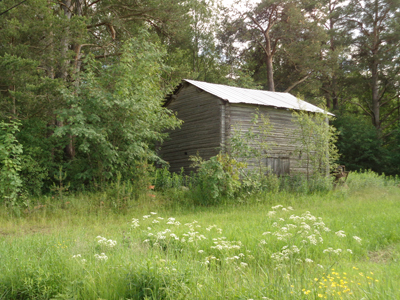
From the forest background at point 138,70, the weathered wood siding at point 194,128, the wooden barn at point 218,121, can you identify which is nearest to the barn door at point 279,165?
the wooden barn at point 218,121

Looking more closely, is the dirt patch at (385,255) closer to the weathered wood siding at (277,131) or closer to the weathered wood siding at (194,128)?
the weathered wood siding at (194,128)

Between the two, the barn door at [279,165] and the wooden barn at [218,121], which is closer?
the wooden barn at [218,121]

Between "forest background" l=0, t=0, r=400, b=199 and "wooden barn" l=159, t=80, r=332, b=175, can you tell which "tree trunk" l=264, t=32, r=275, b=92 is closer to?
"forest background" l=0, t=0, r=400, b=199

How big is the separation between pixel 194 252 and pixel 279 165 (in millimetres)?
11438

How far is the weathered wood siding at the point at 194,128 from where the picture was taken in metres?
15.3

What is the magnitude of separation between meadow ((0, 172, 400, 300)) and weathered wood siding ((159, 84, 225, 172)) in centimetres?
488

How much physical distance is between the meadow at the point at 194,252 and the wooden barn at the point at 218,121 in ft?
16.1

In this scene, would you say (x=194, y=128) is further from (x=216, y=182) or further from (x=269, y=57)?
(x=269, y=57)

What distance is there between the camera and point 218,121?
15.0 meters

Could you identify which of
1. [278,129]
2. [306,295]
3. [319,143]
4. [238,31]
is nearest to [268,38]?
[238,31]

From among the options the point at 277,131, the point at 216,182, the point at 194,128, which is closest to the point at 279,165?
the point at 277,131

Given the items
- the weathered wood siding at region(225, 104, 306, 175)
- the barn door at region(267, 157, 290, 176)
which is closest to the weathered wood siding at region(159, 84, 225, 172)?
the weathered wood siding at region(225, 104, 306, 175)

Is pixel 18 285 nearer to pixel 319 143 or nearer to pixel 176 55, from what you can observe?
pixel 319 143

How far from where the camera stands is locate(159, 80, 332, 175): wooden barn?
592 inches
